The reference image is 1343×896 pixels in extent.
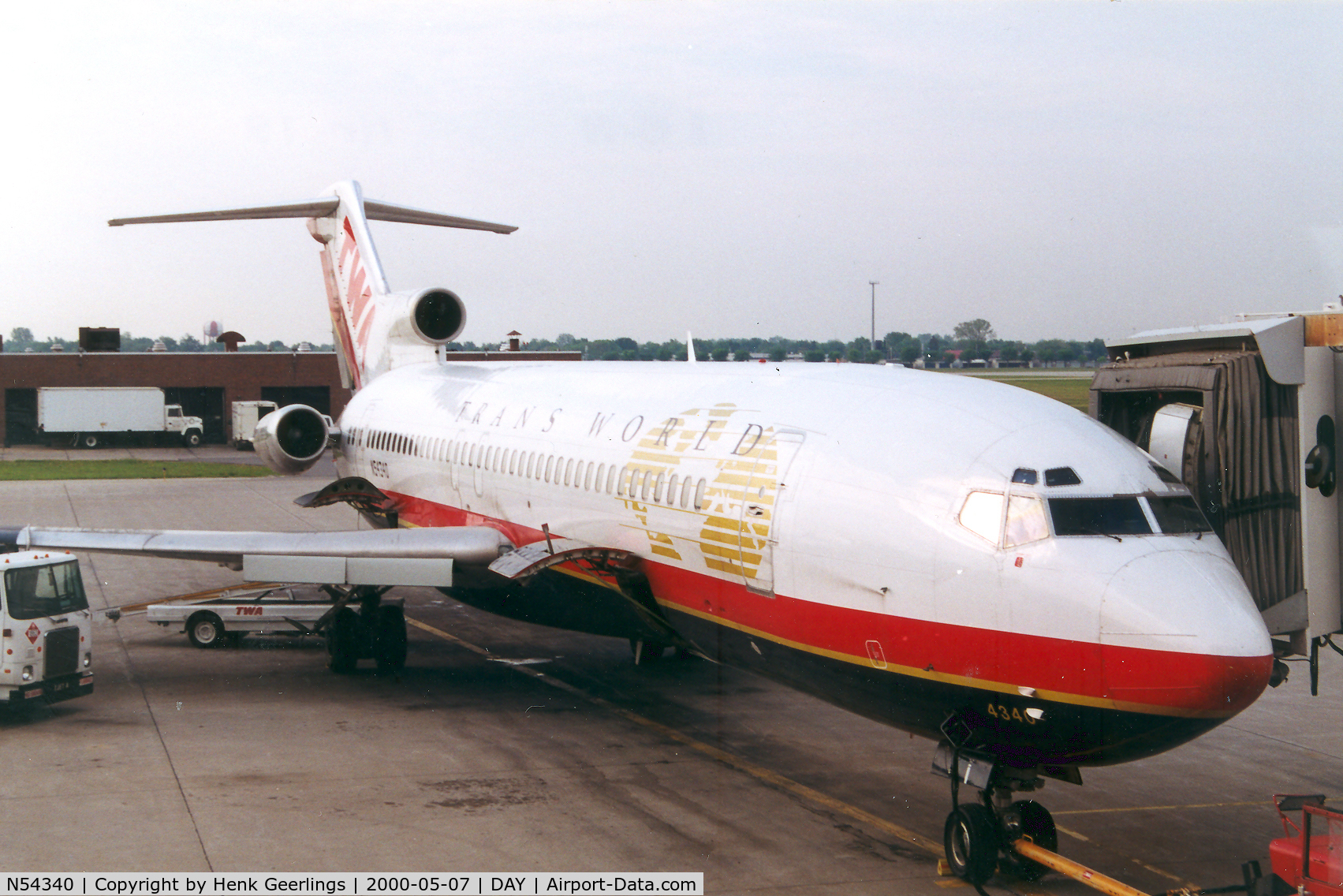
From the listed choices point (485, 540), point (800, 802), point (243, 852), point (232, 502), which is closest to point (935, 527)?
point (800, 802)

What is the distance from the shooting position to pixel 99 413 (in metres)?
62.8

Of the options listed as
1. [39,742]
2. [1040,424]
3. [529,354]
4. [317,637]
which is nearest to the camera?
[1040,424]

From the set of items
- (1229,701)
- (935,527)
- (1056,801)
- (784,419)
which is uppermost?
(784,419)

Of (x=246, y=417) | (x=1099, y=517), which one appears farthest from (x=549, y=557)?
(x=246, y=417)

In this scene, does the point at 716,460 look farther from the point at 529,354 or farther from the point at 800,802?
the point at 529,354

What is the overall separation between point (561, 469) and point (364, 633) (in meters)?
5.01

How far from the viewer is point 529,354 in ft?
233

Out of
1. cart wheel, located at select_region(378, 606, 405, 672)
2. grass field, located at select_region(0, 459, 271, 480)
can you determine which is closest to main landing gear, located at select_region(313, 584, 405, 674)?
cart wheel, located at select_region(378, 606, 405, 672)

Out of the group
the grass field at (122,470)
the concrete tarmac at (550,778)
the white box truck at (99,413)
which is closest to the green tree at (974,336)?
the concrete tarmac at (550,778)

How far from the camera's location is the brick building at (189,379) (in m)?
64.9

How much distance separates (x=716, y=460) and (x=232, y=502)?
3299 centimetres

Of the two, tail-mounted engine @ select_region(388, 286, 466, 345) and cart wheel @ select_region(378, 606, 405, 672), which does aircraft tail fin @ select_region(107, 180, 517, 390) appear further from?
cart wheel @ select_region(378, 606, 405, 672)

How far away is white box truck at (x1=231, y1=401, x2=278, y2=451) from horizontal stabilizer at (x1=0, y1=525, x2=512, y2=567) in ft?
150

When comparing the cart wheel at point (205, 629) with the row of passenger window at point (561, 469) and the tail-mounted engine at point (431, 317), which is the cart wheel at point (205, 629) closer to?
the row of passenger window at point (561, 469)
